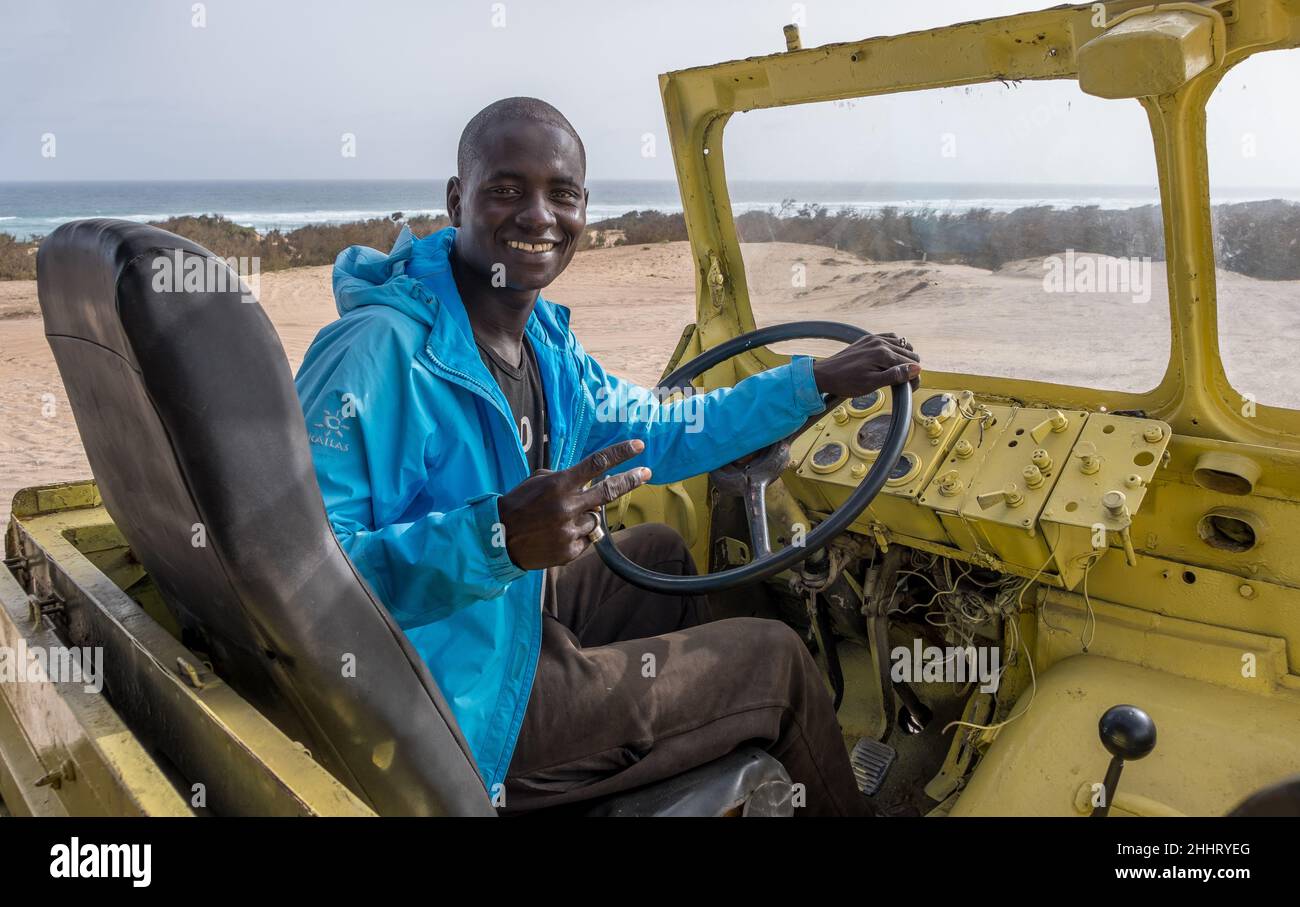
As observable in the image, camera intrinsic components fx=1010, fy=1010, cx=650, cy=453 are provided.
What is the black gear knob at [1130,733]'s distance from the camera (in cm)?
149

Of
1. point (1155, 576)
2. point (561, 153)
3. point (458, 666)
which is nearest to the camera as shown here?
point (458, 666)

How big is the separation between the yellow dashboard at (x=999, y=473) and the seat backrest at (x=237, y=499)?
1.19 meters

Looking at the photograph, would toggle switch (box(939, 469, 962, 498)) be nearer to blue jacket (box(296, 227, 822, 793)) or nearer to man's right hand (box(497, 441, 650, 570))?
blue jacket (box(296, 227, 822, 793))

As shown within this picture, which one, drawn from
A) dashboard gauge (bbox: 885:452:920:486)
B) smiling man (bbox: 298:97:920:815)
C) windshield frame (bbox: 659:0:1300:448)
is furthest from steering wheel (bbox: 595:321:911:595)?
windshield frame (bbox: 659:0:1300:448)

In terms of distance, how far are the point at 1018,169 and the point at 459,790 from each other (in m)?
1.63

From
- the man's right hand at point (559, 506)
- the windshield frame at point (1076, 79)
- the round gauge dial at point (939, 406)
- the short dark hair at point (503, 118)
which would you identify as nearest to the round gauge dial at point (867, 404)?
the round gauge dial at point (939, 406)

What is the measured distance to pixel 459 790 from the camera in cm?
136

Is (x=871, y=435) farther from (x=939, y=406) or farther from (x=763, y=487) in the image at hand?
(x=763, y=487)

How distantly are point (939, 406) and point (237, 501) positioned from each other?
5.37 ft

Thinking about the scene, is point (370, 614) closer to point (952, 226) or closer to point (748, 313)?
point (952, 226)

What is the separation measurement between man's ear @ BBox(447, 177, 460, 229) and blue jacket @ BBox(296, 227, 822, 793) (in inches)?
1.9

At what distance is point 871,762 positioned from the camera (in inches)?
97.3
